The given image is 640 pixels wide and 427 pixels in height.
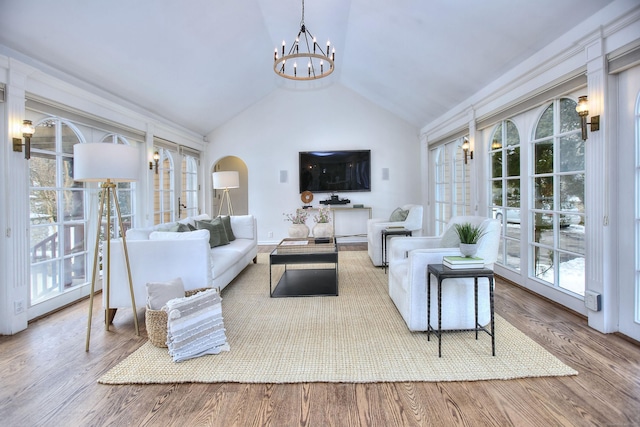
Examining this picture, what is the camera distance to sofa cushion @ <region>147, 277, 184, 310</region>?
249cm

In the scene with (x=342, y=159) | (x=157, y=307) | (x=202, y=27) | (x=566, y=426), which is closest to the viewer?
(x=566, y=426)

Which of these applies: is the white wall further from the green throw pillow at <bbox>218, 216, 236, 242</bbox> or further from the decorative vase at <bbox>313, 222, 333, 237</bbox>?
the green throw pillow at <bbox>218, 216, 236, 242</bbox>

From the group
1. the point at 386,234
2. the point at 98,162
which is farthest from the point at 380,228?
the point at 98,162

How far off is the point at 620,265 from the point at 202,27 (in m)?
4.75

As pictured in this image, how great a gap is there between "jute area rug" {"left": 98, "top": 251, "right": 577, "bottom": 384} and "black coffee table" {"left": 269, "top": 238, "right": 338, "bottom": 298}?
0.49 m

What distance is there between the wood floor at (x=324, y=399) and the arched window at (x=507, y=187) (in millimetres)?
1835

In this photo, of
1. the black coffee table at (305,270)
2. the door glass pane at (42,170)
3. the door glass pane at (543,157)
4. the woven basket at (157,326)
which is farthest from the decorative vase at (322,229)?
the door glass pane at (42,170)

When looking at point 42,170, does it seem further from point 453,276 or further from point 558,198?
point 558,198

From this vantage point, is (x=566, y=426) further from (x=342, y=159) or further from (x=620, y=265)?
(x=342, y=159)

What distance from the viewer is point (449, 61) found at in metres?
4.12

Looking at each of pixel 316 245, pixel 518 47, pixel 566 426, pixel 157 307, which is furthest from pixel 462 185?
pixel 157 307

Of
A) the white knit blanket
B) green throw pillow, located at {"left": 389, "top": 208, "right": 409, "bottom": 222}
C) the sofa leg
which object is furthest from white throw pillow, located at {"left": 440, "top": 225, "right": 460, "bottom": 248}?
the sofa leg

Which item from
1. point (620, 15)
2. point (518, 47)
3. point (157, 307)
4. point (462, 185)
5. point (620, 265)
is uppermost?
point (518, 47)

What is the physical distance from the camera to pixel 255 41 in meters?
4.94
